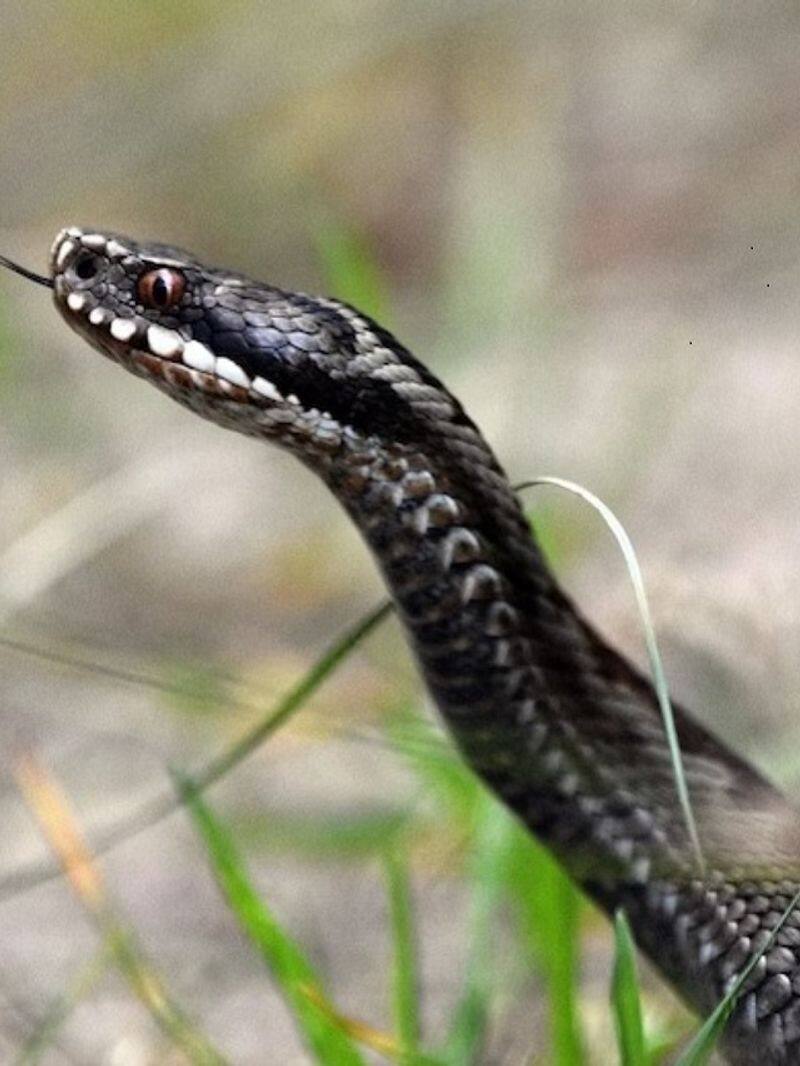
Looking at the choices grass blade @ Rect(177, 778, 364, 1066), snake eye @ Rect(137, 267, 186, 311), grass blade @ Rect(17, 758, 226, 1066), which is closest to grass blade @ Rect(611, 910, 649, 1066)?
grass blade @ Rect(177, 778, 364, 1066)

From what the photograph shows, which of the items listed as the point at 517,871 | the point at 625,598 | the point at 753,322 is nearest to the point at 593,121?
the point at 753,322

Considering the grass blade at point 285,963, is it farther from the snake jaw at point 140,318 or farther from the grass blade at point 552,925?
the snake jaw at point 140,318

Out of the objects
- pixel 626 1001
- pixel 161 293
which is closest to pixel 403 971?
pixel 626 1001

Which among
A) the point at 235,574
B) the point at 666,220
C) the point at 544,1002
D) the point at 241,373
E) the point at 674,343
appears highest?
the point at 666,220

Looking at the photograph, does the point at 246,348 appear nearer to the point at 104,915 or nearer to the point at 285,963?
the point at 285,963

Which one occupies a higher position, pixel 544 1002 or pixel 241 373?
pixel 241 373

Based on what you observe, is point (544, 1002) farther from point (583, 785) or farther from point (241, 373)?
point (241, 373)

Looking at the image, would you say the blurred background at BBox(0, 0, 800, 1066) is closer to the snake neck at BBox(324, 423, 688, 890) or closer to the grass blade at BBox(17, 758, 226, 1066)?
the grass blade at BBox(17, 758, 226, 1066)
